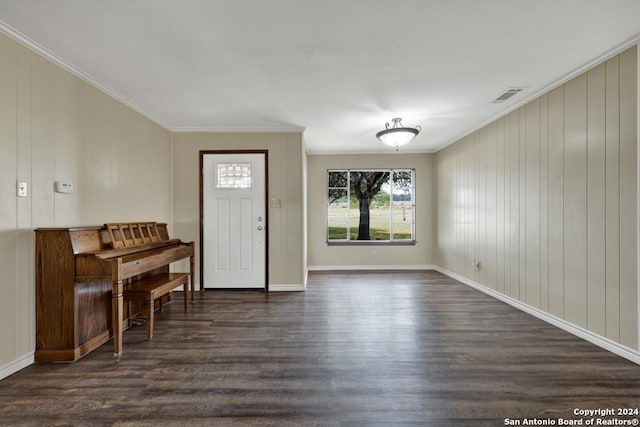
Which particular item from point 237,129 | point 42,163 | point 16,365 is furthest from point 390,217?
point 16,365

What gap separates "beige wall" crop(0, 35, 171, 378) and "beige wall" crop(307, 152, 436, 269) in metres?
3.56

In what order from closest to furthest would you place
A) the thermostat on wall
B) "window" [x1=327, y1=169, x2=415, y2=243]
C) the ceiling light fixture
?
the thermostat on wall
the ceiling light fixture
"window" [x1=327, y1=169, x2=415, y2=243]

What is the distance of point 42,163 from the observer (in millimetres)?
2367

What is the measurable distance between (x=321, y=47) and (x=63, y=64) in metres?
2.22

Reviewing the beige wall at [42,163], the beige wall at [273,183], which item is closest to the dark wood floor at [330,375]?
the beige wall at [42,163]

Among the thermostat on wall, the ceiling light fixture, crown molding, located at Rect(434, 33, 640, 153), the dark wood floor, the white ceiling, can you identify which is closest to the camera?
the dark wood floor

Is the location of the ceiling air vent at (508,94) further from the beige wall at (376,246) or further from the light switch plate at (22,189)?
the light switch plate at (22,189)

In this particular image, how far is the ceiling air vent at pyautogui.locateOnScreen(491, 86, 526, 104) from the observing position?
3.15 meters

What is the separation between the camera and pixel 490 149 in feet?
13.7

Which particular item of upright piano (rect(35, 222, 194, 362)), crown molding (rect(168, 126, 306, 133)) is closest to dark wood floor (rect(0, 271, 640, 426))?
upright piano (rect(35, 222, 194, 362))

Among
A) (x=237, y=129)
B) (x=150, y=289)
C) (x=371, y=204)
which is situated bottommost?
(x=150, y=289)

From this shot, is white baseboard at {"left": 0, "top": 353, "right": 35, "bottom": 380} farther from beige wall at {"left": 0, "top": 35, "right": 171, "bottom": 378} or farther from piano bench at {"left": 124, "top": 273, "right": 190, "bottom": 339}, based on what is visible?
piano bench at {"left": 124, "top": 273, "right": 190, "bottom": 339}

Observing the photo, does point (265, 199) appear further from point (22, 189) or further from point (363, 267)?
point (363, 267)

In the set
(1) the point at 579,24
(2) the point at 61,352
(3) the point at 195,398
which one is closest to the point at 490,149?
(1) the point at 579,24
